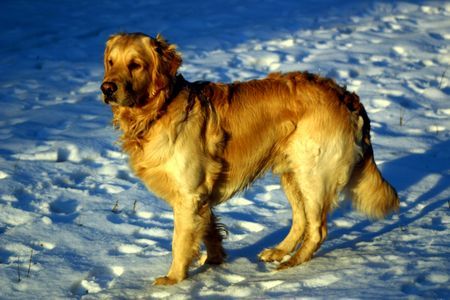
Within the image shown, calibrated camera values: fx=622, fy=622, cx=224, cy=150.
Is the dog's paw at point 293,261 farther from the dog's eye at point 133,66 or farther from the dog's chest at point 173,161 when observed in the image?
the dog's eye at point 133,66

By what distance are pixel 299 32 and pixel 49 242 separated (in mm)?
7246

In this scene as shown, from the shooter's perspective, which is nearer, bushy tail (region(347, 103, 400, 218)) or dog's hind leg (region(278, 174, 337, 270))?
dog's hind leg (region(278, 174, 337, 270))

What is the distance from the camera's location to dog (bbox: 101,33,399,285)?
4.10m

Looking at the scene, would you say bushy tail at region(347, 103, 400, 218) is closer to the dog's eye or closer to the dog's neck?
the dog's neck

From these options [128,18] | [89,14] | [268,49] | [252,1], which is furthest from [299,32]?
[89,14]

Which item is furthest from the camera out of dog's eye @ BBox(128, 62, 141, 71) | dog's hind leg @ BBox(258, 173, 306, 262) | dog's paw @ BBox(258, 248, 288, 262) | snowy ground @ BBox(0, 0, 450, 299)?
dog's hind leg @ BBox(258, 173, 306, 262)

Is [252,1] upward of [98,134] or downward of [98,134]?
upward

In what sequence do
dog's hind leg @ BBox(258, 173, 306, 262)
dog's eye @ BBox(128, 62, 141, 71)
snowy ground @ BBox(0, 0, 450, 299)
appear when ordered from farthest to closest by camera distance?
dog's hind leg @ BBox(258, 173, 306, 262) → snowy ground @ BBox(0, 0, 450, 299) → dog's eye @ BBox(128, 62, 141, 71)

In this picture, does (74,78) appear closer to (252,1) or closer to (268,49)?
(268,49)

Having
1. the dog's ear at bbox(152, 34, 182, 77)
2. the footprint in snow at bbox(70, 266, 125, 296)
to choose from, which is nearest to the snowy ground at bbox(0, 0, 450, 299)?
the footprint in snow at bbox(70, 266, 125, 296)

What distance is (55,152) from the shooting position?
6.30 metres

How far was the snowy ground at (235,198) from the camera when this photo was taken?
4148 mm

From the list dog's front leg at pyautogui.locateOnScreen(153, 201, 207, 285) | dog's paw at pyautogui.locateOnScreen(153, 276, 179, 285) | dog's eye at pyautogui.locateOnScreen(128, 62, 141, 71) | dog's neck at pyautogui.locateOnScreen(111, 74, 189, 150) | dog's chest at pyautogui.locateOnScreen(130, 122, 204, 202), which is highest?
dog's eye at pyautogui.locateOnScreen(128, 62, 141, 71)

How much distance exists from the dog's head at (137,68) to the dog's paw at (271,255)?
1427 millimetres
